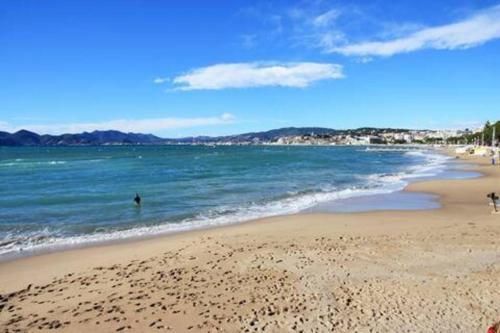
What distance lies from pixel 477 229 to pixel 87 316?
45.6 ft

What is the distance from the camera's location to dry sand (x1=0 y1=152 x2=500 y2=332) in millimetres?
8266

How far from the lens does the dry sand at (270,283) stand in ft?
27.1

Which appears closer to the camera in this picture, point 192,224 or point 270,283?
point 270,283

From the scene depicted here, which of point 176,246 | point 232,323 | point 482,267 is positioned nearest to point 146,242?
point 176,246

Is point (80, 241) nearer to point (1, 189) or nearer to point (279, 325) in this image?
point (279, 325)

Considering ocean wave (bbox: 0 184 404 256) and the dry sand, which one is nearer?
the dry sand

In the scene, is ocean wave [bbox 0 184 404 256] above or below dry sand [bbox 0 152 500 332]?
below

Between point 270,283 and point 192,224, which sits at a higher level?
point 270,283

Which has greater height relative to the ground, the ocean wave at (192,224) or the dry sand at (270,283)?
the dry sand at (270,283)

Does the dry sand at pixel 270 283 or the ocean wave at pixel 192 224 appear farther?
the ocean wave at pixel 192 224

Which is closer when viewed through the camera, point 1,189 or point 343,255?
point 343,255

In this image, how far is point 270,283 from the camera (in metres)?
10.4

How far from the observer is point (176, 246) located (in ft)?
48.3

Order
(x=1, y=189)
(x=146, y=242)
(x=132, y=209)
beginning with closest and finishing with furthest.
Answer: (x=146, y=242)
(x=132, y=209)
(x=1, y=189)
